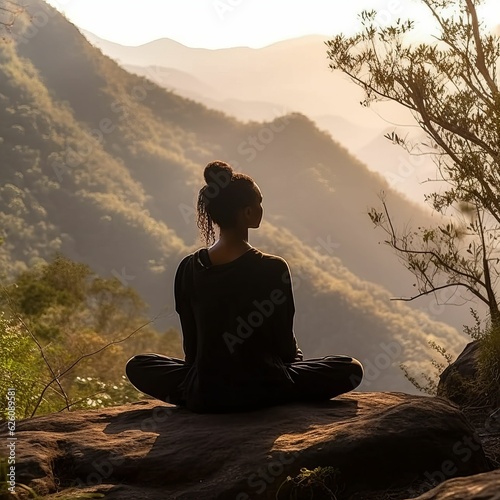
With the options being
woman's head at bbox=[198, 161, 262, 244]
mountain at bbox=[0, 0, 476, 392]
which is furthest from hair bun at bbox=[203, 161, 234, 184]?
mountain at bbox=[0, 0, 476, 392]

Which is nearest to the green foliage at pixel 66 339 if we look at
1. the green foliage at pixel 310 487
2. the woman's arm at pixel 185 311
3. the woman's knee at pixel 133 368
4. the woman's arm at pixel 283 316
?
the woman's knee at pixel 133 368

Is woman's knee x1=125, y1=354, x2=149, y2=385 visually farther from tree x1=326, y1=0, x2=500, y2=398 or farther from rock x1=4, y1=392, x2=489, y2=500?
tree x1=326, y1=0, x2=500, y2=398

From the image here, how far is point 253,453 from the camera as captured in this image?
13.1 feet

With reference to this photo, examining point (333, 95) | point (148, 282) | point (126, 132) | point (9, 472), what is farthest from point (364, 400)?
point (333, 95)

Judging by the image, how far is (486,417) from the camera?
6.21 m

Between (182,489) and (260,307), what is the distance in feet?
4.31

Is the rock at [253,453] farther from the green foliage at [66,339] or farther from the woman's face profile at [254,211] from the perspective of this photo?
the green foliage at [66,339]

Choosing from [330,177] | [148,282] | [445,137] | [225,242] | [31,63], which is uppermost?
[31,63]

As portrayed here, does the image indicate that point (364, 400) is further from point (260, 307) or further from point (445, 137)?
point (445, 137)

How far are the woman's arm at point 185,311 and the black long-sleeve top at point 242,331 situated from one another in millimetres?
134

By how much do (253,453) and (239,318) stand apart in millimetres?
1038

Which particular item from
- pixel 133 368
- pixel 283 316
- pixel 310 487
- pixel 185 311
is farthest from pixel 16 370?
pixel 310 487

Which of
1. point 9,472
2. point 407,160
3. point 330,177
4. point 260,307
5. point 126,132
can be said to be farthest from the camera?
point 330,177

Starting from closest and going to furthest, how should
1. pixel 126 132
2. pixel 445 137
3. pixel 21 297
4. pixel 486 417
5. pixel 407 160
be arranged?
pixel 486 417 → pixel 445 137 → pixel 407 160 → pixel 21 297 → pixel 126 132
